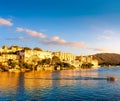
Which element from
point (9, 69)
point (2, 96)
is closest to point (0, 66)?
point (9, 69)

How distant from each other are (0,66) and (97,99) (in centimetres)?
14062

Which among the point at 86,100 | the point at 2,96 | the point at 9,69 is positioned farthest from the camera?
the point at 9,69

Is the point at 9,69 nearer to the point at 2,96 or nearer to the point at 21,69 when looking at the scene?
the point at 21,69

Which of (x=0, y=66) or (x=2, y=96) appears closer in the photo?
(x=2, y=96)

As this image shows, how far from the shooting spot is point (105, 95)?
62438mm

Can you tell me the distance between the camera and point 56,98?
58625mm

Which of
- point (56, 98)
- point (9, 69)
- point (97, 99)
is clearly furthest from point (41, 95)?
point (9, 69)

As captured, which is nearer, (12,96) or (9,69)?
(12,96)

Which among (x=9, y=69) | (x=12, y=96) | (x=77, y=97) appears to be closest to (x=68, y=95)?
(x=77, y=97)

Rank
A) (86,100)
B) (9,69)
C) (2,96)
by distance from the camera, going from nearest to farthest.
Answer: (86,100) → (2,96) → (9,69)

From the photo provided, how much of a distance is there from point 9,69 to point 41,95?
128011mm

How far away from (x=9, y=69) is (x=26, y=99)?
434ft

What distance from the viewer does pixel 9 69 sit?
186 meters

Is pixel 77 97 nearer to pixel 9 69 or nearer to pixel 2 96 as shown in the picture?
pixel 2 96
